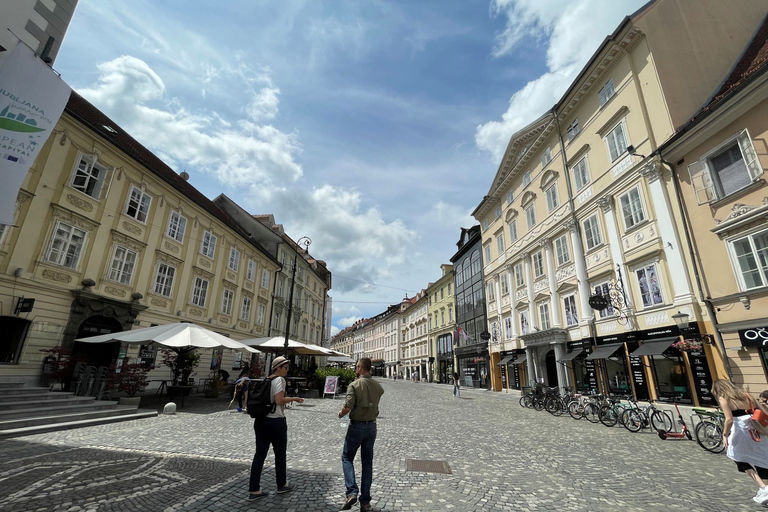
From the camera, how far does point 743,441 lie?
4.96m

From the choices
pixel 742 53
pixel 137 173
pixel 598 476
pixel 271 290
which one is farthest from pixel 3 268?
pixel 742 53

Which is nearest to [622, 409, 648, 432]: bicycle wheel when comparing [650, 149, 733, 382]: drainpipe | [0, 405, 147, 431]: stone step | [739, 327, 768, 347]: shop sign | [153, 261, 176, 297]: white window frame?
[650, 149, 733, 382]: drainpipe

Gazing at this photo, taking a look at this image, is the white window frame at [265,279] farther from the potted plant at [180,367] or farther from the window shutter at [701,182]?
the window shutter at [701,182]

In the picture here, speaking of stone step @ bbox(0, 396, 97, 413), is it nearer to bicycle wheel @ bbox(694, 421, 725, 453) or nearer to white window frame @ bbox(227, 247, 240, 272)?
white window frame @ bbox(227, 247, 240, 272)

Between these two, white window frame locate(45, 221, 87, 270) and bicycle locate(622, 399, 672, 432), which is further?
white window frame locate(45, 221, 87, 270)

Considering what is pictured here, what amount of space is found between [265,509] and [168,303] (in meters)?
17.4

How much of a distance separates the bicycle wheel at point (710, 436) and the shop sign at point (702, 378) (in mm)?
4655

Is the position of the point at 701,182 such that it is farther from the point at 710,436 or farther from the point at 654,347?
the point at 710,436

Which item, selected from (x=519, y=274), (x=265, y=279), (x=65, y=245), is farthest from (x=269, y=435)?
(x=265, y=279)

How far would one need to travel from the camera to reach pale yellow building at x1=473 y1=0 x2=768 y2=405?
14.0 m

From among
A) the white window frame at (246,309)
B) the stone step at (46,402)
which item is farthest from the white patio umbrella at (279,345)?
the stone step at (46,402)

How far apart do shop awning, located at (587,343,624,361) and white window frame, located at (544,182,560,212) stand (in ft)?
29.8

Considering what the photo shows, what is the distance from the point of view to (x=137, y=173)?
16.7 m

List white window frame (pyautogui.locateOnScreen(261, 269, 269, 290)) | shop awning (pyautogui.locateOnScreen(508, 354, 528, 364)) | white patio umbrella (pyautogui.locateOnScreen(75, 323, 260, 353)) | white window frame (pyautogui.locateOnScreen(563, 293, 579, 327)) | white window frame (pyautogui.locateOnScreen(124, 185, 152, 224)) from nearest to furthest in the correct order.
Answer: white patio umbrella (pyautogui.locateOnScreen(75, 323, 260, 353)), white window frame (pyautogui.locateOnScreen(124, 185, 152, 224)), white window frame (pyautogui.locateOnScreen(563, 293, 579, 327)), shop awning (pyautogui.locateOnScreen(508, 354, 528, 364)), white window frame (pyautogui.locateOnScreen(261, 269, 269, 290))
